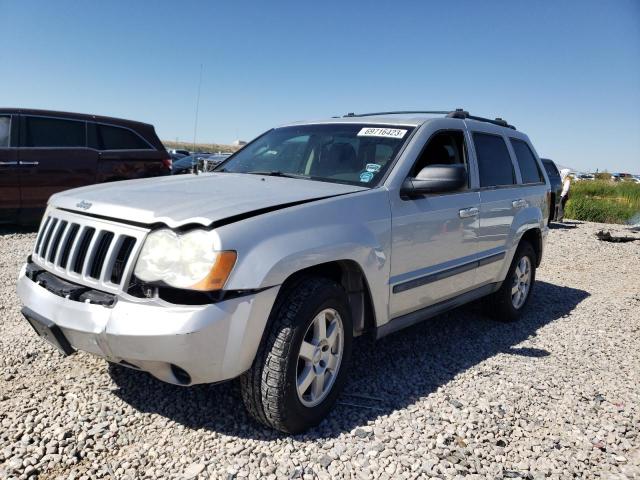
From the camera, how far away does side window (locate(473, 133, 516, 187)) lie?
4301 mm

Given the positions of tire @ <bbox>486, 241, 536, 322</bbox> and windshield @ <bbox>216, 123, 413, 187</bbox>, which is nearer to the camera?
windshield @ <bbox>216, 123, 413, 187</bbox>

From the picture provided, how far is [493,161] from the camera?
452 cm

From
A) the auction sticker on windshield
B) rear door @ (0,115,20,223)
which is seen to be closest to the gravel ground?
the auction sticker on windshield

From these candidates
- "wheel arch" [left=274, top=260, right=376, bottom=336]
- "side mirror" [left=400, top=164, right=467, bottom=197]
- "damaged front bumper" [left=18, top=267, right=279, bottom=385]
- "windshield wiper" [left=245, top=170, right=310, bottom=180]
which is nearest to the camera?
"damaged front bumper" [left=18, top=267, right=279, bottom=385]

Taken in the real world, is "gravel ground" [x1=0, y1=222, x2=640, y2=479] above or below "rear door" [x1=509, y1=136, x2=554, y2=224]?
below

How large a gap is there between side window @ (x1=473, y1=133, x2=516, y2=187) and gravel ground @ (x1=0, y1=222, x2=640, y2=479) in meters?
1.41

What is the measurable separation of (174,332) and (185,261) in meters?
0.32

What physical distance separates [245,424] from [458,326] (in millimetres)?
2641

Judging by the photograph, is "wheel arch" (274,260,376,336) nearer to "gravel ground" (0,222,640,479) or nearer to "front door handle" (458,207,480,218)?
"gravel ground" (0,222,640,479)

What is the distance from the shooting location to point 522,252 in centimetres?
500

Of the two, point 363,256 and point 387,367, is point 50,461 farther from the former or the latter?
point 387,367

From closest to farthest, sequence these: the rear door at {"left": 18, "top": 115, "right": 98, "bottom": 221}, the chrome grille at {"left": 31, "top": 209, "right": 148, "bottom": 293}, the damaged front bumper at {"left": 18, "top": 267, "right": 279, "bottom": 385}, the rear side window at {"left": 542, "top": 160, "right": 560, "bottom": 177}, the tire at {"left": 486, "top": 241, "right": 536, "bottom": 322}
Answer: the damaged front bumper at {"left": 18, "top": 267, "right": 279, "bottom": 385}, the chrome grille at {"left": 31, "top": 209, "right": 148, "bottom": 293}, the tire at {"left": 486, "top": 241, "right": 536, "bottom": 322}, the rear door at {"left": 18, "top": 115, "right": 98, "bottom": 221}, the rear side window at {"left": 542, "top": 160, "right": 560, "bottom": 177}

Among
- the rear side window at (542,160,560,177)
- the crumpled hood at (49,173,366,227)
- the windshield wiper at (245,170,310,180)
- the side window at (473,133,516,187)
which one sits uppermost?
the rear side window at (542,160,560,177)

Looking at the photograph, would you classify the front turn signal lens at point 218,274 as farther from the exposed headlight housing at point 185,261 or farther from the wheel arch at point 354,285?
the wheel arch at point 354,285
